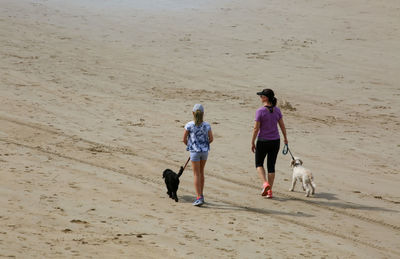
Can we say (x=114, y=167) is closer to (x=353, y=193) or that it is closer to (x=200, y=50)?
(x=353, y=193)

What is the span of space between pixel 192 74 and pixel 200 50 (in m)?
2.69

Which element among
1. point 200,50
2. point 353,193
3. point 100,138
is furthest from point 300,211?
point 200,50

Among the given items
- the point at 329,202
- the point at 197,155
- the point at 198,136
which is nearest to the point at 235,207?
the point at 197,155

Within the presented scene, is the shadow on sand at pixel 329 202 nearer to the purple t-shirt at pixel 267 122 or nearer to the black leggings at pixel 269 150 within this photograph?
the black leggings at pixel 269 150

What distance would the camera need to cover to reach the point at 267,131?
10812mm

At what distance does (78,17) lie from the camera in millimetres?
26172

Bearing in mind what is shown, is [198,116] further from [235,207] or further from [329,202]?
[329,202]

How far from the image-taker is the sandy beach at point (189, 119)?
8.80 meters

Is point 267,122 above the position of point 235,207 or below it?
above

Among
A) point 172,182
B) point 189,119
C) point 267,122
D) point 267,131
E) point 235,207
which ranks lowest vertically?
point 235,207

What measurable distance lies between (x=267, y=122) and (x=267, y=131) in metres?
0.16

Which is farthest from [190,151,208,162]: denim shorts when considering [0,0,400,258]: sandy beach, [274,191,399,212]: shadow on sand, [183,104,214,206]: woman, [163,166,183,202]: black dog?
[274,191,399,212]: shadow on sand

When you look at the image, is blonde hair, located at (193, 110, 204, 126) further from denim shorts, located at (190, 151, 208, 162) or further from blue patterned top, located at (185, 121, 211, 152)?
denim shorts, located at (190, 151, 208, 162)

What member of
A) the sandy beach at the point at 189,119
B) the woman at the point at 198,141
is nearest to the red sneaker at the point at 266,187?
the sandy beach at the point at 189,119
